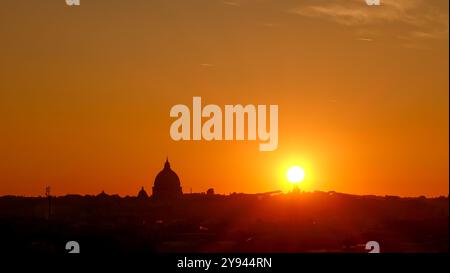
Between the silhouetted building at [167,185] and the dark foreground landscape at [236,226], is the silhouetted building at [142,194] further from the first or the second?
the dark foreground landscape at [236,226]

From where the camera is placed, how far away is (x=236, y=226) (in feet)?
271

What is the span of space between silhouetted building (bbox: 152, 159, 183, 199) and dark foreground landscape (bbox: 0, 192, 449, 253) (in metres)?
18.6

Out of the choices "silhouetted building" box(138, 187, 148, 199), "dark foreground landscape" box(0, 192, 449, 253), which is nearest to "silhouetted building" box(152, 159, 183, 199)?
"silhouetted building" box(138, 187, 148, 199)

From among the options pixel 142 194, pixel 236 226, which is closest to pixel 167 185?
pixel 142 194

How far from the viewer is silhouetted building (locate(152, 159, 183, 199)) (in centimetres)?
14625

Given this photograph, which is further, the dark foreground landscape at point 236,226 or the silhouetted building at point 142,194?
the silhouetted building at point 142,194

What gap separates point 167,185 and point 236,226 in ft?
217

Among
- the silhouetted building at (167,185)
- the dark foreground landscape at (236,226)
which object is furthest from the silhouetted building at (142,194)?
the dark foreground landscape at (236,226)

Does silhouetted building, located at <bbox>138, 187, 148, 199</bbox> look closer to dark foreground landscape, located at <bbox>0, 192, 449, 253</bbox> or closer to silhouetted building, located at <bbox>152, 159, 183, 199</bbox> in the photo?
silhouetted building, located at <bbox>152, 159, 183, 199</bbox>

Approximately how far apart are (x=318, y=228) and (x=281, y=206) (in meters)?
26.7

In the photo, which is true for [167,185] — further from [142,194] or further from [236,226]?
[236,226]

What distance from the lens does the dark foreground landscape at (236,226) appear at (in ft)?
198

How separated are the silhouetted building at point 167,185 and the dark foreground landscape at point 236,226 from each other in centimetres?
1859
